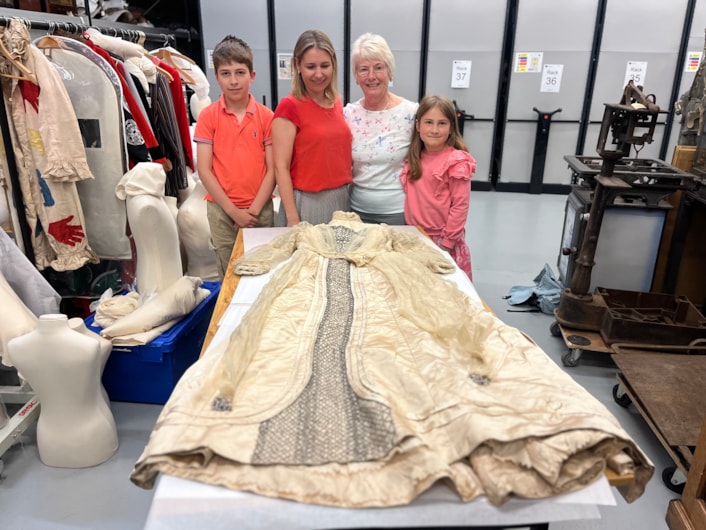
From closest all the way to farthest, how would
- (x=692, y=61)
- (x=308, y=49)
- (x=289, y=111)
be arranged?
(x=308, y=49) < (x=289, y=111) < (x=692, y=61)

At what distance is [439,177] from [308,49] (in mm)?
799

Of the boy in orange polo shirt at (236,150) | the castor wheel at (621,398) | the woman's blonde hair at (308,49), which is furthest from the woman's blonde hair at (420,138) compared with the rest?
the castor wheel at (621,398)

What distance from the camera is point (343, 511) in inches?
36.6

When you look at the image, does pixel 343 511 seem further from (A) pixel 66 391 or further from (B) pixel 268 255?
(A) pixel 66 391

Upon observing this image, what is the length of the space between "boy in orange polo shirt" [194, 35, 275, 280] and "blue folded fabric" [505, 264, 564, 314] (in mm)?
1861

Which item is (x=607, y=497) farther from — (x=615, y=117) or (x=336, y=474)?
(x=615, y=117)

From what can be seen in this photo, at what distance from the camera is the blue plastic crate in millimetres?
2205

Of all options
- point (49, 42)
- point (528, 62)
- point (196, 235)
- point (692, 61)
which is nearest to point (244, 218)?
point (196, 235)

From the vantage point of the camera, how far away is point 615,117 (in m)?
2.50

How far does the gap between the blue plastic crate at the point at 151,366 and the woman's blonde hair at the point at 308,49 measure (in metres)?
1.13

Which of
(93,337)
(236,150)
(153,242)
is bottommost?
(93,337)

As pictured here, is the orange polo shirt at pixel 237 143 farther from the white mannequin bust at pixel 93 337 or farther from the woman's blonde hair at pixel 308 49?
the white mannequin bust at pixel 93 337

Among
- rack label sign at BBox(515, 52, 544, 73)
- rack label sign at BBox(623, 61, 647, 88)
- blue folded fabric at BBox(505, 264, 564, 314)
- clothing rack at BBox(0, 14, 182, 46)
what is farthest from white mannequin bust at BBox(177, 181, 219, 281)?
rack label sign at BBox(623, 61, 647, 88)

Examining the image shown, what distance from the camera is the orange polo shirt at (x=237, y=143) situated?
97.5 inches
